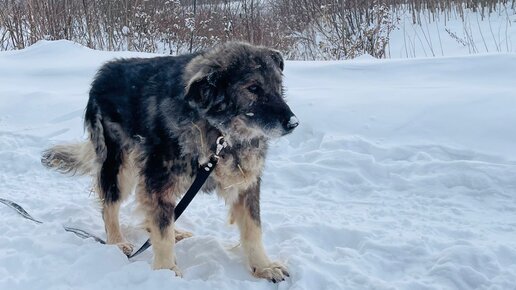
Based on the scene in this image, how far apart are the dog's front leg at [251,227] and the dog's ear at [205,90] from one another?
1.97 feet

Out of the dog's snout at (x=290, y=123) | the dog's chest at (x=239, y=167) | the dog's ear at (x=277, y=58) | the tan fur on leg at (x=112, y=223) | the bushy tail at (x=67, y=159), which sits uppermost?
the dog's ear at (x=277, y=58)

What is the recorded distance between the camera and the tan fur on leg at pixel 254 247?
295cm

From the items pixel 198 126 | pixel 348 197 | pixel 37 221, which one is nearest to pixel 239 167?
pixel 198 126

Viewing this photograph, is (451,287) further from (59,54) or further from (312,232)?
(59,54)

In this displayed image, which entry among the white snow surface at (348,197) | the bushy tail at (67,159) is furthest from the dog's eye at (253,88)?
the bushy tail at (67,159)

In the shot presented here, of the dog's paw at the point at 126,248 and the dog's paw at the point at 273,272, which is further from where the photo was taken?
the dog's paw at the point at 126,248

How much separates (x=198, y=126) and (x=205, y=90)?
20 centimetres

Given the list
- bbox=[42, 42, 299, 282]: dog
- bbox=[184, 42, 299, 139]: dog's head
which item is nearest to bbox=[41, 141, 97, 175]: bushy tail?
bbox=[42, 42, 299, 282]: dog

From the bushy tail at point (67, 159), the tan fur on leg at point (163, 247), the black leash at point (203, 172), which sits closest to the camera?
the black leash at point (203, 172)

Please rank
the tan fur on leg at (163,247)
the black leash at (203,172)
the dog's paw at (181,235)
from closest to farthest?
the black leash at (203,172)
the tan fur on leg at (163,247)
the dog's paw at (181,235)

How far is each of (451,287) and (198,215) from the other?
181 centimetres

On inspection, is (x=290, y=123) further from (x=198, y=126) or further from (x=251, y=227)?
(x=251, y=227)

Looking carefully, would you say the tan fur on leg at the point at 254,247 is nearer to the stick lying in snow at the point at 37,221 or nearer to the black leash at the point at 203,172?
the black leash at the point at 203,172

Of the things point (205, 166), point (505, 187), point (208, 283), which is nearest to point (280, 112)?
point (205, 166)
